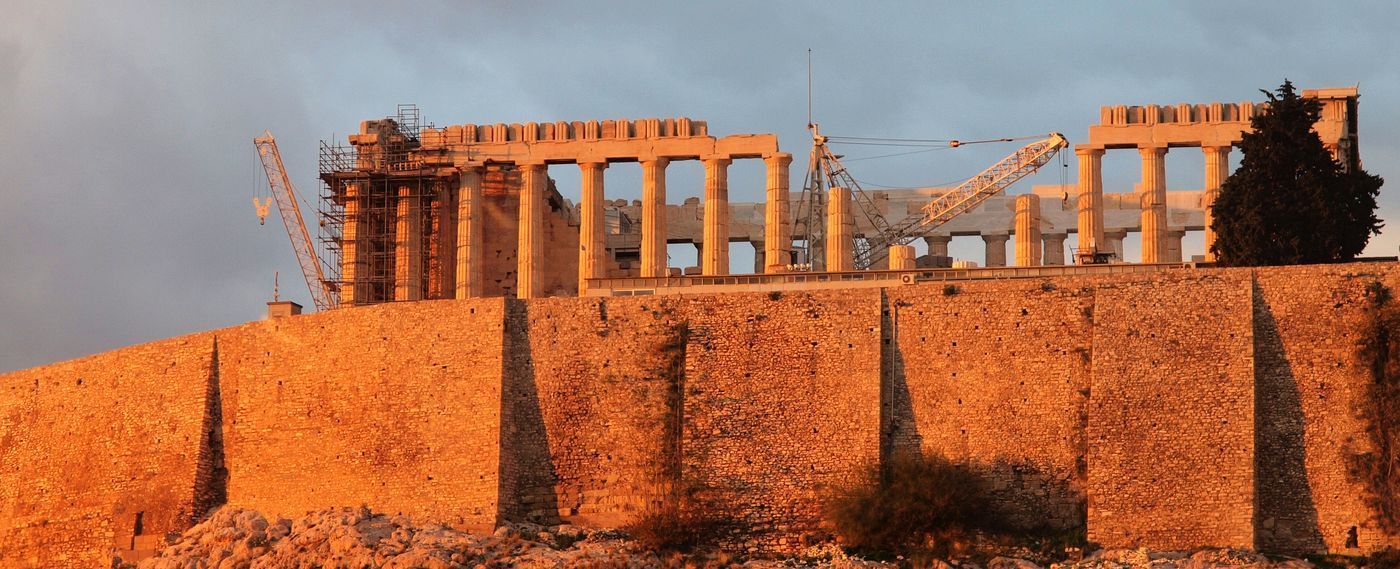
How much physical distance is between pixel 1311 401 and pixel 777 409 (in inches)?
448

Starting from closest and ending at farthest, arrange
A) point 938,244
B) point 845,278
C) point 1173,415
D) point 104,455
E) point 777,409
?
point 1173,415 → point 777,409 → point 845,278 → point 104,455 → point 938,244

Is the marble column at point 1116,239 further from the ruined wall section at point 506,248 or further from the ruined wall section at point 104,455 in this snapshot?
the ruined wall section at point 104,455

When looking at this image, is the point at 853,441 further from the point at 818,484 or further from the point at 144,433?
the point at 144,433

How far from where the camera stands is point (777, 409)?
185ft

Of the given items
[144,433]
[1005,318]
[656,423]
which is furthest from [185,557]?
[1005,318]

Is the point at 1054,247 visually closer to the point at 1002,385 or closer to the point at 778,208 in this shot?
the point at 778,208

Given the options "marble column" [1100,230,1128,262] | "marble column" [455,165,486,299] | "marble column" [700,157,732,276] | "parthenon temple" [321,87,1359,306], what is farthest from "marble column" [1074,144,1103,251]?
"marble column" [455,165,486,299]

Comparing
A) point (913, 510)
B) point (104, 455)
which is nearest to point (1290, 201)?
point (913, 510)

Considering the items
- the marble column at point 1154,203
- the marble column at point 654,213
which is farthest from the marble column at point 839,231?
the marble column at point 1154,203

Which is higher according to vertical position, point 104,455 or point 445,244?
point 445,244

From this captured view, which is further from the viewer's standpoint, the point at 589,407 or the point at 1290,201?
the point at 1290,201

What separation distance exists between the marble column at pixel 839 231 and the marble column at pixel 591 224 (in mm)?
6068

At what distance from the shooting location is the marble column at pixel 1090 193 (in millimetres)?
68188

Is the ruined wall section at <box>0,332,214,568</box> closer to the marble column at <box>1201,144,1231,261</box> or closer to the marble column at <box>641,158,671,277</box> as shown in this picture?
the marble column at <box>641,158,671,277</box>
